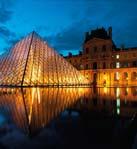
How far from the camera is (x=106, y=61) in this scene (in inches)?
2616

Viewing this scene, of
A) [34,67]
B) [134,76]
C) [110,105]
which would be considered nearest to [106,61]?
[134,76]

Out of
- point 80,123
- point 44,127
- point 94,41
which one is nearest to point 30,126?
point 44,127

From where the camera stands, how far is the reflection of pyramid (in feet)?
112

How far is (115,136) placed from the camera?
5.86m

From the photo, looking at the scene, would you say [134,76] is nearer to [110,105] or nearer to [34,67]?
[34,67]

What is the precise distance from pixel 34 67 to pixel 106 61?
35.6 metres

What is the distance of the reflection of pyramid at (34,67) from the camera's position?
34.2 m

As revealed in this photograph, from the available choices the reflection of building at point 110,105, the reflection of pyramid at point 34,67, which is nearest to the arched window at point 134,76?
the reflection of pyramid at point 34,67

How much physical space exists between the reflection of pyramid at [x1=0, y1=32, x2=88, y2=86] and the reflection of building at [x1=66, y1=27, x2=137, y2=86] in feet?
77.8

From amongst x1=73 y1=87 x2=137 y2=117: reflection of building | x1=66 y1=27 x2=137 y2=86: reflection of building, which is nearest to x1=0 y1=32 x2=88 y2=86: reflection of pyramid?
x1=73 y1=87 x2=137 y2=117: reflection of building

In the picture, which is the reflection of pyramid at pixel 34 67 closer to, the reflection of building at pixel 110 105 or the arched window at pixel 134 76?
the reflection of building at pixel 110 105

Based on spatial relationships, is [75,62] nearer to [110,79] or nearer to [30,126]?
[110,79]

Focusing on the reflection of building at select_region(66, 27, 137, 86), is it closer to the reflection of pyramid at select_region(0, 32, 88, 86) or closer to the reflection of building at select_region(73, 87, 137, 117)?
Answer: the reflection of pyramid at select_region(0, 32, 88, 86)

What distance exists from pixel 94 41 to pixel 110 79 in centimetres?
1270
